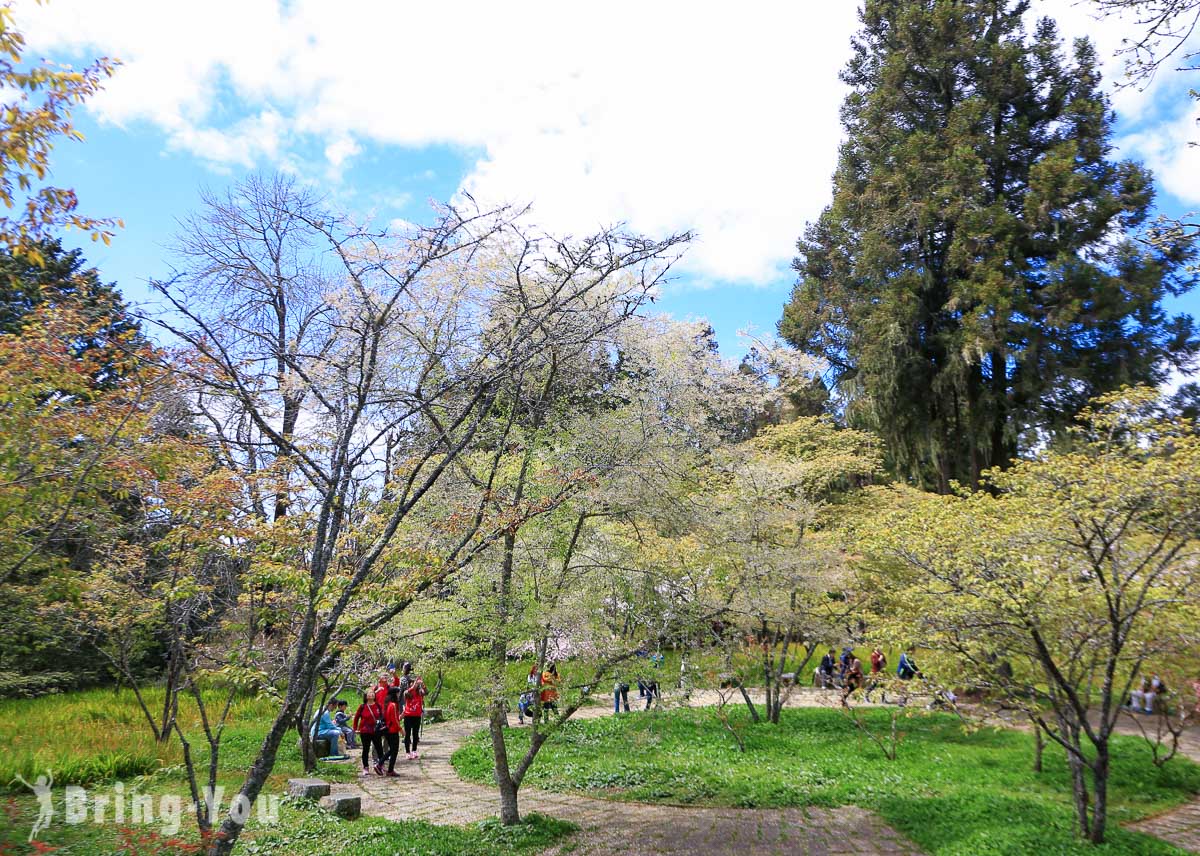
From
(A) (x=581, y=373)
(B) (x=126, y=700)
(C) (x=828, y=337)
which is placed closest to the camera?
(A) (x=581, y=373)

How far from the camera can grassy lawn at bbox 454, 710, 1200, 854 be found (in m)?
7.02

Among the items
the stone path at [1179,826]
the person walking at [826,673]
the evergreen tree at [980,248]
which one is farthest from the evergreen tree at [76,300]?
the evergreen tree at [980,248]

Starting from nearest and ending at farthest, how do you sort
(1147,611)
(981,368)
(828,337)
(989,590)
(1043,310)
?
(989,590) < (1147,611) < (1043,310) < (981,368) < (828,337)

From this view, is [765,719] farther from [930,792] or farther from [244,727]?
[244,727]

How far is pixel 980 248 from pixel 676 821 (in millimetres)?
16804

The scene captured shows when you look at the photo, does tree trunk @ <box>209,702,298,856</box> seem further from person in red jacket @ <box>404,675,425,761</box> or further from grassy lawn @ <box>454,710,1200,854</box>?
person in red jacket @ <box>404,675,425,761</box>

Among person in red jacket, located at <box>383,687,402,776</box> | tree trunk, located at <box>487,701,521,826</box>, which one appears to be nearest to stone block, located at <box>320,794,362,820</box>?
tree trunk, located at <box>487,701,521,826</box>

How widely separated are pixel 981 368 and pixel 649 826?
1600 centimetres

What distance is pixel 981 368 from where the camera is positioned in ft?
60.5

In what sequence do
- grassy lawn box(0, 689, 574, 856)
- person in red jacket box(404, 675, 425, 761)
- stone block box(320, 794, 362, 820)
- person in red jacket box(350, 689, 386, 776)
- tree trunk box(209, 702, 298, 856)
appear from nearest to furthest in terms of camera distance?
tree trunk box(209, 702, 298, 856) < grassy lawn box(0, 689, 574, 856) < stone block box(320, 794, 362, 820) < person in red jacket box(350, 689, 386, 776) < person in red jacket box(404, 675, 425, 761)

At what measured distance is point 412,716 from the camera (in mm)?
10406

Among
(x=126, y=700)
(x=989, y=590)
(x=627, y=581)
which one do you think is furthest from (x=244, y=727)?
(x=989, y=590)

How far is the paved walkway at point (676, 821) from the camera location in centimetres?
668

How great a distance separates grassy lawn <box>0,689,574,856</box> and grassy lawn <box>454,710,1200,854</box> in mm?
2527
